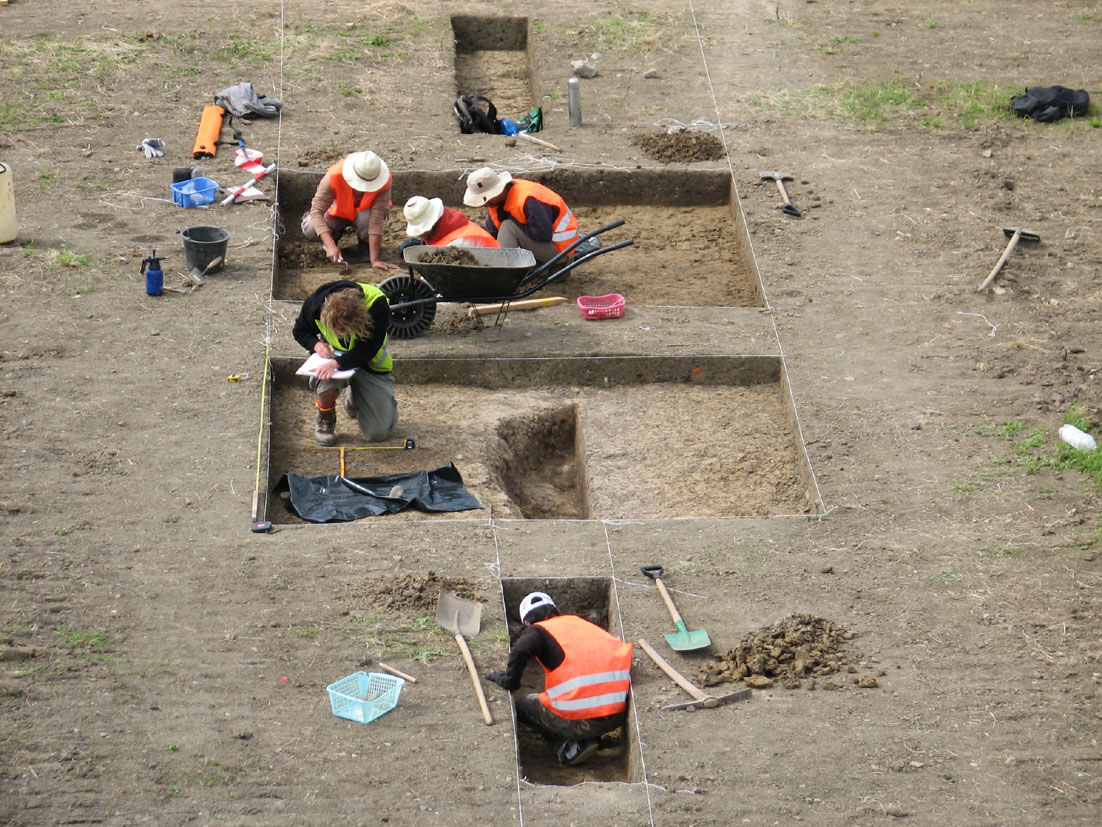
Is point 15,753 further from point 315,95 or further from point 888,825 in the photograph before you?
point 315,95

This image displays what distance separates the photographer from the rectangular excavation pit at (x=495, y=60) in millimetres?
14406

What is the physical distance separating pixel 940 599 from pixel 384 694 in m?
3.18

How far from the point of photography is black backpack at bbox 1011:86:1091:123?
1285cm

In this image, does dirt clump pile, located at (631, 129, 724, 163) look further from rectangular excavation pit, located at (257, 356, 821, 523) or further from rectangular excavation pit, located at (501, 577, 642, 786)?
rectangular excavation pit, located at (501, 577, 642, 786)

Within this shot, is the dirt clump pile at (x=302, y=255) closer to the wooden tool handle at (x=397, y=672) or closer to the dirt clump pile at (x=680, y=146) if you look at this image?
the dirt clump pile at (x=680, y=146)

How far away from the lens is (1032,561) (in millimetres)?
7059

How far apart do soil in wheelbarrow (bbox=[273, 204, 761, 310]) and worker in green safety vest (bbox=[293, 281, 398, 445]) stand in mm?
1965

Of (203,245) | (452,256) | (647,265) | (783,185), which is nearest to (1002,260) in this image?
(783,185)

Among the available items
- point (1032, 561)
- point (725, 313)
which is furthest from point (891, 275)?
point (1032, 561)

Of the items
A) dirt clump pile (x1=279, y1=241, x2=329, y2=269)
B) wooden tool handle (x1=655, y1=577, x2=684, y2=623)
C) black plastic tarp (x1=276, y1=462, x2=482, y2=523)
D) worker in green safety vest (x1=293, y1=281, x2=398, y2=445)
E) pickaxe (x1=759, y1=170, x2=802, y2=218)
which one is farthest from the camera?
pickaxe (x1=759, y1=170, x2=802, y2=218)

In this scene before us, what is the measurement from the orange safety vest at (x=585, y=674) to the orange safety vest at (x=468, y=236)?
4.36 metres

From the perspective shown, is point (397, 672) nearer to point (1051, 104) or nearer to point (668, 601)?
point (668, 601)

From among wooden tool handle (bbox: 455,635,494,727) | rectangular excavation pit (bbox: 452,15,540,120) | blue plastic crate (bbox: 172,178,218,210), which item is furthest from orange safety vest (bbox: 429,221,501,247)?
rectangular excavation pit (bbox: 452,15,540,120)

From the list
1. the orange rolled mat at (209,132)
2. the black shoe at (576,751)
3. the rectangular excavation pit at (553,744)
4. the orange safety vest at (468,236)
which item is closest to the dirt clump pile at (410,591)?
the rectangular excavation pit at (553,744)
